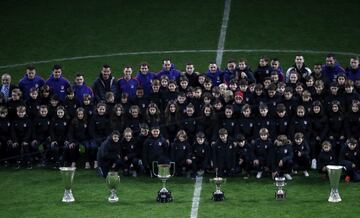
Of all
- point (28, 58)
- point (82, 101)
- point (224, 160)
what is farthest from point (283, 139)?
point (28, 58)

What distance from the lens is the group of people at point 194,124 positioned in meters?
19.7

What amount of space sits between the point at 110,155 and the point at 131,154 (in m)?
0.40

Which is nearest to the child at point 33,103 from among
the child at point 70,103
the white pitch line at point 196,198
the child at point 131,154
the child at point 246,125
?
the child at point 70,103

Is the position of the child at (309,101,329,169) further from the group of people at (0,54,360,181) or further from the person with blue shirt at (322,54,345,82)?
the person with blue shirt at (322,54,345,82)

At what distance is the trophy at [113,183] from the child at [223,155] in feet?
7.49

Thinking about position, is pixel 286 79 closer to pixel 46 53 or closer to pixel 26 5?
pixel 46 53

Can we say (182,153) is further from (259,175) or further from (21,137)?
(21,137)

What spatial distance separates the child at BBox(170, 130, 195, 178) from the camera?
1977cm

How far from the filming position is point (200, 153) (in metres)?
19.8

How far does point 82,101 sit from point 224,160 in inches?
125

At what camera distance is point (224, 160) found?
19.7m

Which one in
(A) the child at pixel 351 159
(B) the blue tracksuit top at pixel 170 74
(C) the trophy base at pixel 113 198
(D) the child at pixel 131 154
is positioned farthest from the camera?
(B) the blue tracksuit top at pixel 170 74

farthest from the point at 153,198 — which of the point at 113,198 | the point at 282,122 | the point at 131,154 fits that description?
the point at 282,122

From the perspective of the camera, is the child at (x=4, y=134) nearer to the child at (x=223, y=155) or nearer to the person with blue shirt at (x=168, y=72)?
the person with blue shirt at (x=168, y=72)
